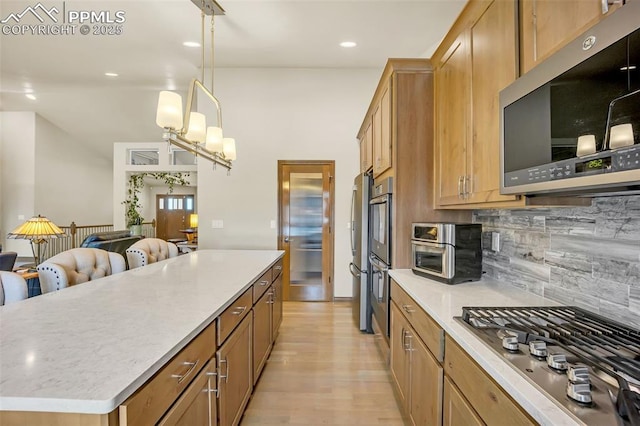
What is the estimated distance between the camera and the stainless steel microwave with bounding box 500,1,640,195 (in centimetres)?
78

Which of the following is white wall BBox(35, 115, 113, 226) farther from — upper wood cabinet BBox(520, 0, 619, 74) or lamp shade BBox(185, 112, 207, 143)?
upper wood cabinet BBox(520, 0, 619, 74)

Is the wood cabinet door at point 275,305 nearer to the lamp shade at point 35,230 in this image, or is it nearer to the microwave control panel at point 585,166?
the microwave control panel at point 585,166

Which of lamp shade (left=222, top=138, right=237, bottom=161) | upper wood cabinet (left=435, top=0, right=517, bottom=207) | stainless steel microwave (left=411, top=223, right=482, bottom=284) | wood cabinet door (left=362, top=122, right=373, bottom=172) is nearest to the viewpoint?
upper wood cabinet (left=435, top=0, right=517, bottom=207)

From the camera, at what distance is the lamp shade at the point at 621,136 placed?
78 centimetres

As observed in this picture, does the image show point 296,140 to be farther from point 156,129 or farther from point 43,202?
point 43,202

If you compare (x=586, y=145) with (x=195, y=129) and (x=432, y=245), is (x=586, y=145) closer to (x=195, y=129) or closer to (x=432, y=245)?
(x=432, y=245)

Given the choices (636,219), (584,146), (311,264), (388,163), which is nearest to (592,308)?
(636,219)

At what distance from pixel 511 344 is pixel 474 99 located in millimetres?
1309

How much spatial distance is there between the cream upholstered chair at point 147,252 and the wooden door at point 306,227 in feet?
5.86

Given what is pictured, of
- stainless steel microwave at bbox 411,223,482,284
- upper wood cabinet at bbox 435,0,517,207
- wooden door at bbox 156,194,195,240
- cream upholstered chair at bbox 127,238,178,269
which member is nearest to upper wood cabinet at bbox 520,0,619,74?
upper wood cabinet at bbox 435,0,517,207

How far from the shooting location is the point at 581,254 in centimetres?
140

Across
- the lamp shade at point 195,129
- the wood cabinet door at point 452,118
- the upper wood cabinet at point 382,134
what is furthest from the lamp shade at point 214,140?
the wood cabinet door at point 452,118

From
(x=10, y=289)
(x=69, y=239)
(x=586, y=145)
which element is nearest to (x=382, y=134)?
(x=586, y=145)

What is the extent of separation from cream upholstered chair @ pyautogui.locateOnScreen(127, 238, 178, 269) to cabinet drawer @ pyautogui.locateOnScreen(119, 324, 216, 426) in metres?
1.90
